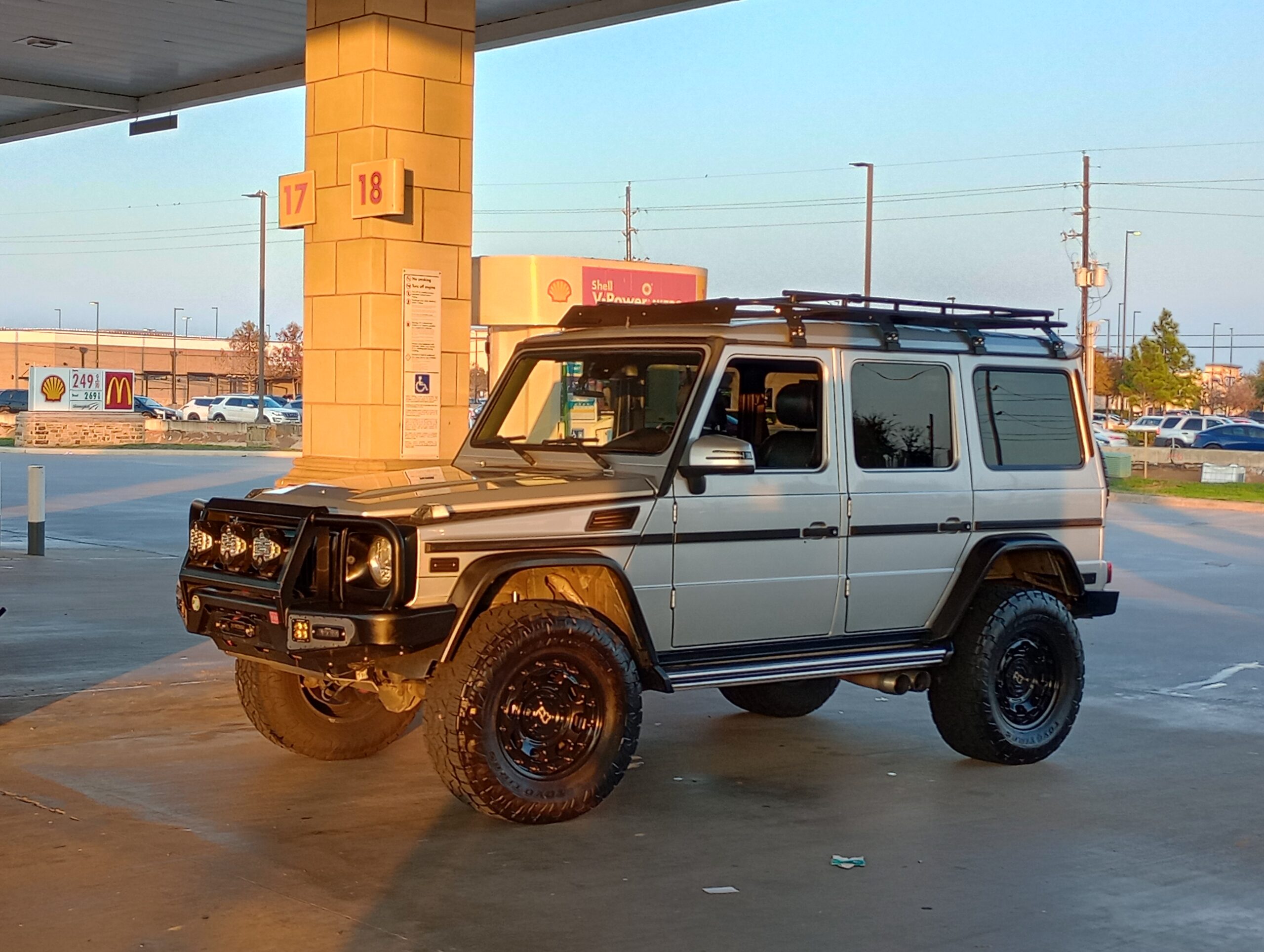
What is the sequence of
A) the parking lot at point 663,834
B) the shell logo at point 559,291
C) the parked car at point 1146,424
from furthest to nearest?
the parked car at point 1146,424 < the shell logo at point 559,291 < the parking lot at point 663,834

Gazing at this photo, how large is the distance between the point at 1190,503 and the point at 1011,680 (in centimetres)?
2246

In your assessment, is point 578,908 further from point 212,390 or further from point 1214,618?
point 212,390

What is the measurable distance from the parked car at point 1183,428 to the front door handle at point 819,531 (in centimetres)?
5041

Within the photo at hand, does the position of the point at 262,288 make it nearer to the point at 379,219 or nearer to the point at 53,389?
the point at 53,389

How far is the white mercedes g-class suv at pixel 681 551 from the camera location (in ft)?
21.0

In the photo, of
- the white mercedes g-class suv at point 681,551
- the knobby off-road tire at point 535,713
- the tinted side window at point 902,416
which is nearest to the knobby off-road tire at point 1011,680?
the white mercedes g-class suv at point 681,551

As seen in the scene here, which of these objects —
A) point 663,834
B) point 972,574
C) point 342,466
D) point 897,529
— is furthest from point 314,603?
point 342,466

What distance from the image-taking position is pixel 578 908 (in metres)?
5.46

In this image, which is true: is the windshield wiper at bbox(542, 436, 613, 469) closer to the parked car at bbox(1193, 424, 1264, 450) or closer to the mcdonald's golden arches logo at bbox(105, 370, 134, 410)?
the mcdonald's golden arches logo at bbox(105, 370, 134, 410)

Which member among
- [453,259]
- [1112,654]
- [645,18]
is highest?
[645,18]

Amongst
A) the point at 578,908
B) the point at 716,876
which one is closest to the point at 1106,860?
the point at 716,876

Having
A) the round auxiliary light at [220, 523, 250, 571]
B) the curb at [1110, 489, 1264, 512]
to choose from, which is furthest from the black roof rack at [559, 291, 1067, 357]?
the curb at [1110, 489, 1264, 512]

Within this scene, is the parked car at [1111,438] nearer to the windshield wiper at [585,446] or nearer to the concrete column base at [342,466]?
the concrete column base at [342,466]

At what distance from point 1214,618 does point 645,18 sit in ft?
23.5
